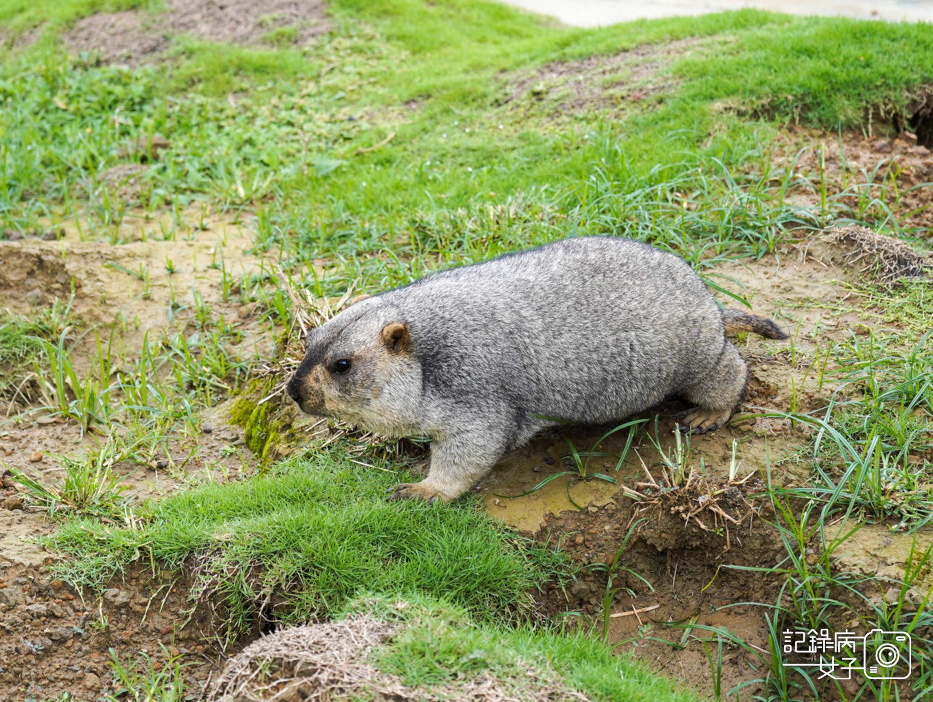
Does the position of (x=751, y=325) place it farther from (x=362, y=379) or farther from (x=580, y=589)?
(x=362, y=379)

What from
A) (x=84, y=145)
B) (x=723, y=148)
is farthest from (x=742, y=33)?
(x=84, y=145)

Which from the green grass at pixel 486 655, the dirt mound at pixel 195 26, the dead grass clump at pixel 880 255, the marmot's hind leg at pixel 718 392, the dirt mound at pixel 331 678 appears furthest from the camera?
the dirt mound at pixel 195 26

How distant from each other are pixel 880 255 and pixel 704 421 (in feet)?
6.73

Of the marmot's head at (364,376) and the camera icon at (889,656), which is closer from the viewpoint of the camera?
the camera icon at (889,656)

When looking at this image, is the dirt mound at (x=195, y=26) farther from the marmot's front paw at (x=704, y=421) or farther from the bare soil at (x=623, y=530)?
the marmot's front paw at (x=704, y=421)

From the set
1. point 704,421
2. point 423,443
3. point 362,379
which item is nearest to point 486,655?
point 362,379

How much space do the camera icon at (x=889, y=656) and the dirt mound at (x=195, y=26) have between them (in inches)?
399

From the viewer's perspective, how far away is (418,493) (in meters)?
4.62

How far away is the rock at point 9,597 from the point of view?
4113 millimetres

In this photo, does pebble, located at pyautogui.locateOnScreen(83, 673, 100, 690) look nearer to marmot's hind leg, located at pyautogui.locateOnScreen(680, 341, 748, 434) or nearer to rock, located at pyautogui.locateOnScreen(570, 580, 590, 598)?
rock, located at pyautogui.locateOnScreen(570, 580, 590, 598)

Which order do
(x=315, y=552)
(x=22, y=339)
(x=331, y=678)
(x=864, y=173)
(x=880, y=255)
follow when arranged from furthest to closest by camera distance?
(x=864, y=173) < (x=22, y=339) < (x=880, y=255) < (x=315, y=552) < (x=331, y=678)

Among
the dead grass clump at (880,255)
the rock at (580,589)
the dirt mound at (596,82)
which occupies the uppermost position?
the dirt mound at (596,82)

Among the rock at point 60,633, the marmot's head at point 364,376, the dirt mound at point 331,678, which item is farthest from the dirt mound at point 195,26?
the dirt mound at point 331,678

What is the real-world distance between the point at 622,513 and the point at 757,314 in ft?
6.33
